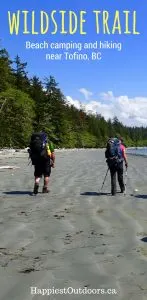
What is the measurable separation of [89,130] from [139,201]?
15614 centimetres

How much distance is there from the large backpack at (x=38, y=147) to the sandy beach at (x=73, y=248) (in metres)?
1.60

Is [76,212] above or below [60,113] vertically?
below

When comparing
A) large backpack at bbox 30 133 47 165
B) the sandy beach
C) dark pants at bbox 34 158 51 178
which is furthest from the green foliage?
the sandy beach

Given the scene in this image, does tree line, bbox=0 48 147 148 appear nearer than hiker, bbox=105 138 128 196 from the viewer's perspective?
No

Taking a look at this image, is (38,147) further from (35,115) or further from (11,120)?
(35,115)

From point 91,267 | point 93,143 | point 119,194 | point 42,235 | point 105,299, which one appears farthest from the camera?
point 93,143

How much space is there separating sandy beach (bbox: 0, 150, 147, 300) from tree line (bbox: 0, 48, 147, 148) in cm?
435

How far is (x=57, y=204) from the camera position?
37.1 feet

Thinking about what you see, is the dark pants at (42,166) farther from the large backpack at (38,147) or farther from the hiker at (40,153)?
the large backpack at (38,147)

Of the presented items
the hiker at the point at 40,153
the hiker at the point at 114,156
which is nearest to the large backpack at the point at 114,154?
the hiker at the point at 114,156

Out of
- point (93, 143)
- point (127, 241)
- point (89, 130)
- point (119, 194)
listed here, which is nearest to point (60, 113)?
point (93, 143)

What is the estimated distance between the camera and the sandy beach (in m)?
5.02

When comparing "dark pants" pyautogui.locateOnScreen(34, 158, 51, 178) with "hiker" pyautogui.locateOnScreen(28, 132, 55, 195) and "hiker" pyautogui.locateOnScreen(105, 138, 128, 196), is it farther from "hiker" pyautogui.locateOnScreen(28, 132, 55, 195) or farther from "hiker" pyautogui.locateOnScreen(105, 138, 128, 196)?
"hiker" pyautogui.locateOnScreen(105, 138, 128, 196)

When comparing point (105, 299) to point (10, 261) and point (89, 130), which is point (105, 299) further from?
point (89, 130)
